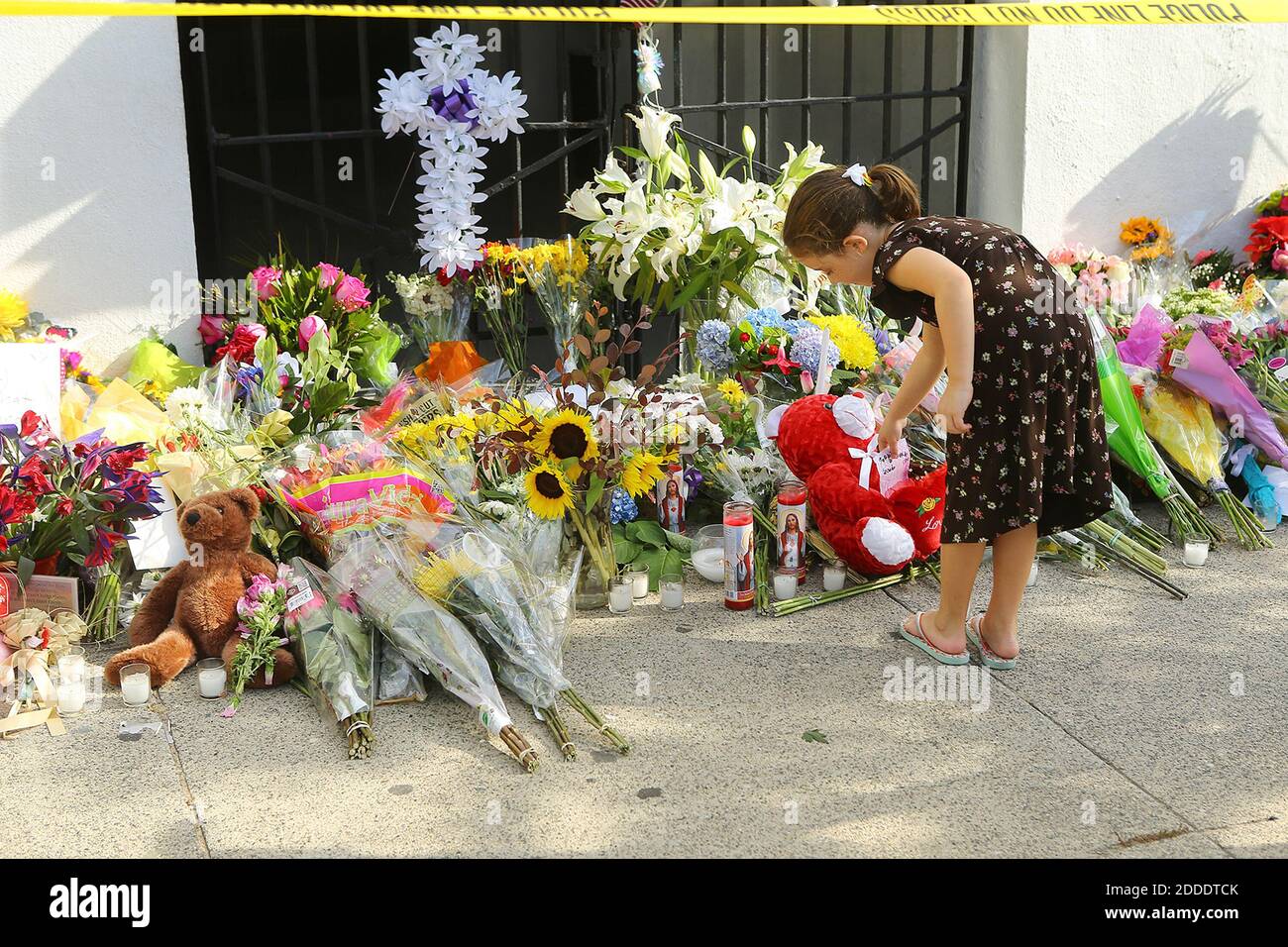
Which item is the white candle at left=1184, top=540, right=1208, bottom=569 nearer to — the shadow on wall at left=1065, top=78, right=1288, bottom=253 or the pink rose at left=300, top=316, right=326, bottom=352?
the shadow on wall at left=1065, top=78, right=1288, bottom=253

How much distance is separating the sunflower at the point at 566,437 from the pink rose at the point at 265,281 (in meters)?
1.55

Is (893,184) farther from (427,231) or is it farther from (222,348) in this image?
(222,348)

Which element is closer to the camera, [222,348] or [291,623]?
[291,623]

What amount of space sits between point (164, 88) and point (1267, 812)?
166 inches

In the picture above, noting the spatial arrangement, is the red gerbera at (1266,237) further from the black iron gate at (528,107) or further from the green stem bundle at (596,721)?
the green stem bundle at (596,721)

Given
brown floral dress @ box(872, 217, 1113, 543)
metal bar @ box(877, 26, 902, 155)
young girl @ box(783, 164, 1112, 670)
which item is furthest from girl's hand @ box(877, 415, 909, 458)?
metal bar @ box(877, 26, 902, 155)

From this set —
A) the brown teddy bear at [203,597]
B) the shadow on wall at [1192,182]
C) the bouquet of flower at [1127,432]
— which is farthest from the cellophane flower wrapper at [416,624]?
the shadow on wall at [1192,182]

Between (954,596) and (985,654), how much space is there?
0.61 feet

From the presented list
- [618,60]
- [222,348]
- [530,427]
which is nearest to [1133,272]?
[618,60]

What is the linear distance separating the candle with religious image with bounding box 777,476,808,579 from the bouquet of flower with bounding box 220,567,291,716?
57.7 inches

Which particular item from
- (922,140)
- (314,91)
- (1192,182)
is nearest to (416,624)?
(314,91)

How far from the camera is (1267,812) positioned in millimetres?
2770

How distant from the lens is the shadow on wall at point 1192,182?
622 centimetres

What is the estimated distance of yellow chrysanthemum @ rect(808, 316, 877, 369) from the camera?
4.46 m
